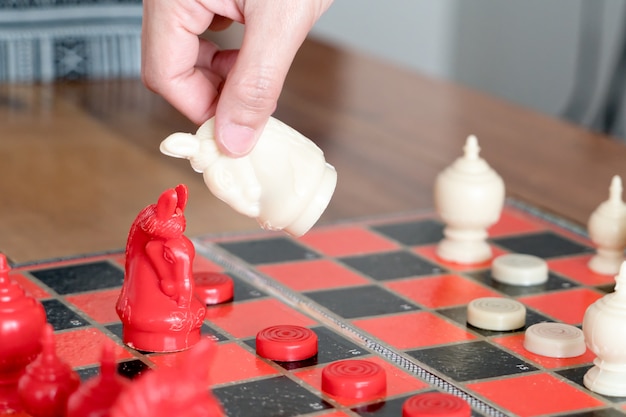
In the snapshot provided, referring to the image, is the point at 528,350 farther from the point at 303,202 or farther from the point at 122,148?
the point at 122,148

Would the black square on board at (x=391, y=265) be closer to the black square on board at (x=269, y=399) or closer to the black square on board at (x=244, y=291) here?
the black square on board at (x=244, y=291)

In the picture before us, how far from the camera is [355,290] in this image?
1.34 meters

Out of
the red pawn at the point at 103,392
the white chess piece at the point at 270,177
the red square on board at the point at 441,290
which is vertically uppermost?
the white chess piece at the point at 270,177

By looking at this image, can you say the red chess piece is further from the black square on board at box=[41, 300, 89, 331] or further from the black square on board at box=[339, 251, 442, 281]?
the black square on board at box=[339, 251, 442, 281]

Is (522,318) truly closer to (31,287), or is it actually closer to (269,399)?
(269,399)

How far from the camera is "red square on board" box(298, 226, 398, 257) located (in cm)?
150

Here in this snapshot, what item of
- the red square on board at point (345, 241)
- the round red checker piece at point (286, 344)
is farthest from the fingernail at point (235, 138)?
the red square on board at point (345, 241)

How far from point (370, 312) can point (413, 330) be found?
0.23 feet

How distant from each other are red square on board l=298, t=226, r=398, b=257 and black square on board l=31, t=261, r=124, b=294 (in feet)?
0.92

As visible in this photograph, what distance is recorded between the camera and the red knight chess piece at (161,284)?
3.67 ft

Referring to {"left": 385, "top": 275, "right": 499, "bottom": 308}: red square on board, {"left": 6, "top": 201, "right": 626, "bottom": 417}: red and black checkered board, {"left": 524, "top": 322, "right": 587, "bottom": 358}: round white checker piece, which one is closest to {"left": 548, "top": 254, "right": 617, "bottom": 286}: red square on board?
{"left": 6, "top": 201, "right": 626, "bottom": 417}: red and black checkered board

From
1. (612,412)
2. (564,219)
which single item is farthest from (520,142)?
(612,412)

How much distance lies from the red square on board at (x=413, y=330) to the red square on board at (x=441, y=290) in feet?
0.16

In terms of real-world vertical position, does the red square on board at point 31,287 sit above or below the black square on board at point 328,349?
below
